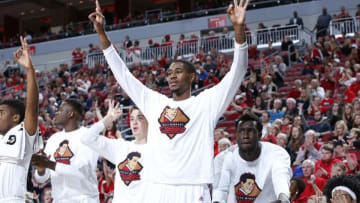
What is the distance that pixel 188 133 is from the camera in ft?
13.4

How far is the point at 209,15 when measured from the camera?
2433 centimetres

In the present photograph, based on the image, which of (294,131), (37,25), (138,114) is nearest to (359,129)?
(294,131)

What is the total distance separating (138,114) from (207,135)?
1807 mm

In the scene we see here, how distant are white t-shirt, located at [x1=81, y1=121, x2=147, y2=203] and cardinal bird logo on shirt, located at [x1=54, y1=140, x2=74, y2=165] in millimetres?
618

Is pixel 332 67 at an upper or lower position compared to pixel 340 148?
upper

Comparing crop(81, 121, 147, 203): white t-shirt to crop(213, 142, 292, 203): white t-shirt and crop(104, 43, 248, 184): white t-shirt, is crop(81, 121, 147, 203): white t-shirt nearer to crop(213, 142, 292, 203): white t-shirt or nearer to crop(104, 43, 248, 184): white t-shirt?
crop(213, 142, 292, 203): white t-shirt

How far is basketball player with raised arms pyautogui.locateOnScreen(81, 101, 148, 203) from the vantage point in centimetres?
553

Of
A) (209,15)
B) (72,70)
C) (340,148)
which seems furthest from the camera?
(209,15)

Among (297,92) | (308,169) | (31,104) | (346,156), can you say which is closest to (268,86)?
(297,92)

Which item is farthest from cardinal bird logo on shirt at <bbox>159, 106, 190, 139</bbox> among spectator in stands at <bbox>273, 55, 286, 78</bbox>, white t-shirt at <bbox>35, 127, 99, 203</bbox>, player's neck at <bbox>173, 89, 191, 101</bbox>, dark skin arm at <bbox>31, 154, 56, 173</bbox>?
spectator in stands at <bbox>273, 55, 286, 78</bbox>

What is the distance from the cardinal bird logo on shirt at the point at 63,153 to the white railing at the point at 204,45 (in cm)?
1300

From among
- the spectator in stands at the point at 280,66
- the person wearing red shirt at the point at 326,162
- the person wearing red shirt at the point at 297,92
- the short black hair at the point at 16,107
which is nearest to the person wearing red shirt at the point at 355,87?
the person wearing red shirt at the point at 297,92

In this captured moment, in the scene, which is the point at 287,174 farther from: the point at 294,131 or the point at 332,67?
Result: the point at 332,67

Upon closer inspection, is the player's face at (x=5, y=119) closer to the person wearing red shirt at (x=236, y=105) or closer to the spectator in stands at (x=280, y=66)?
the person wearing red shirt at (x=236, y=105)
